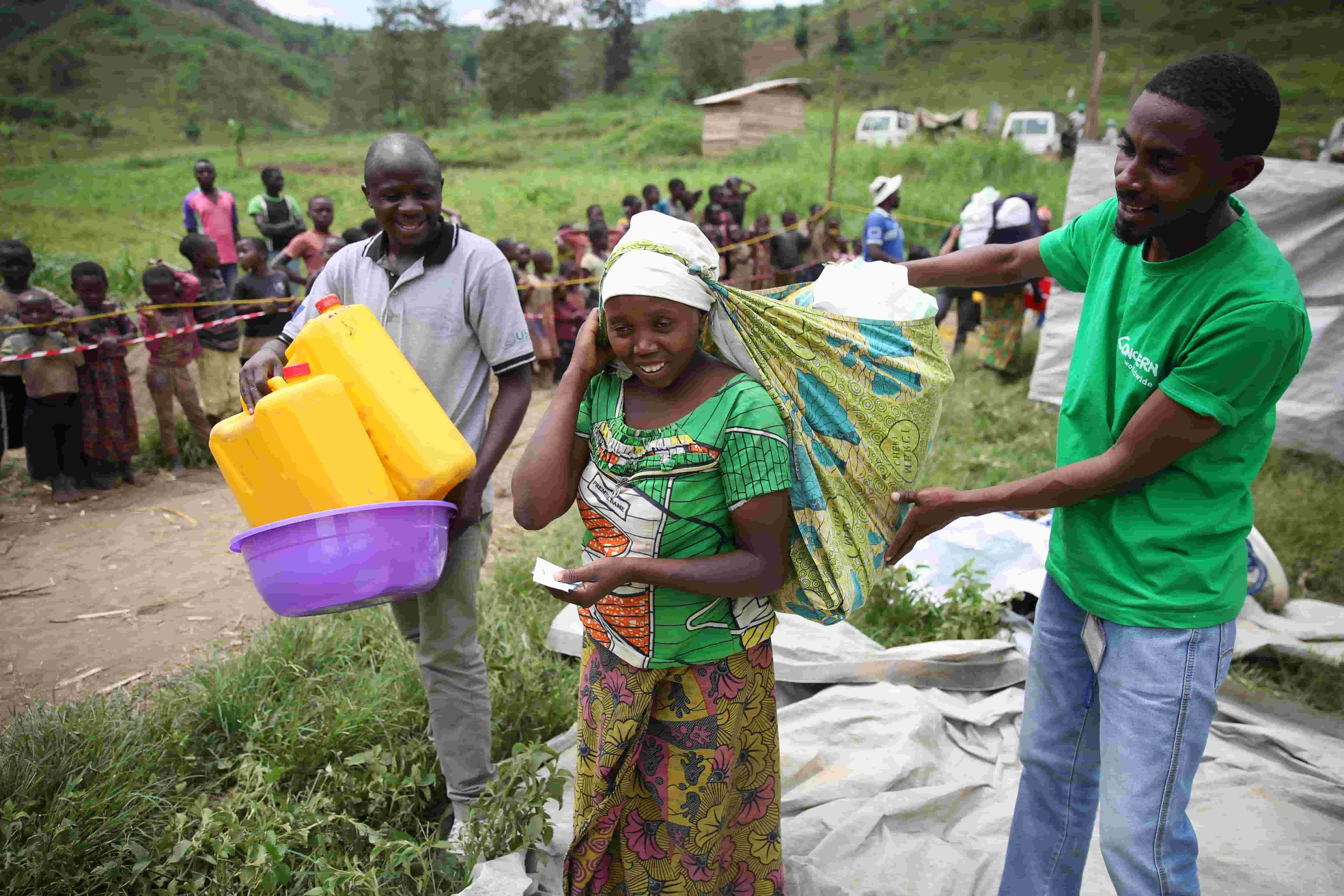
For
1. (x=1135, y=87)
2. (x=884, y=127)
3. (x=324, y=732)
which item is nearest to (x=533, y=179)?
(x=1135, y=87)

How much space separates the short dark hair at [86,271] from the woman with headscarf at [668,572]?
16.0 feet

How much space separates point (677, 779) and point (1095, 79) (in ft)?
27.5

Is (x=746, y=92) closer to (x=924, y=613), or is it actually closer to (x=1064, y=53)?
(x=1064, y=53)

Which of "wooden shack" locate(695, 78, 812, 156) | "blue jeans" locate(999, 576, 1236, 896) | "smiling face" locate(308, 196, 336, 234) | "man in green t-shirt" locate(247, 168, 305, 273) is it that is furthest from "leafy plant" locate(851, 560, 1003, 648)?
"wooden shack" locate(695, 78, 812, 156)

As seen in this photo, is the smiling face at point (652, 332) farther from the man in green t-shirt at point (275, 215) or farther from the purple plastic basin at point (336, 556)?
the man in green t-shirt at point (275, 215)

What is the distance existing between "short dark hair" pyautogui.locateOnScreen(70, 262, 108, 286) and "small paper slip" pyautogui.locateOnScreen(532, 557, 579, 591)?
5.12 m

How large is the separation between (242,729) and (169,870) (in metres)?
0.63

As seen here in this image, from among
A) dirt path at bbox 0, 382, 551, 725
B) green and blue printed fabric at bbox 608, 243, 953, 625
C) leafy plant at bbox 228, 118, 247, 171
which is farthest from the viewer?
leafy plant at bbox 228, 118, 247, 171

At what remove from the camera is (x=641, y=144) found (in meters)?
25.6

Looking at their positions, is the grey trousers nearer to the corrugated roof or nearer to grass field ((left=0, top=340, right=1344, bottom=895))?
grass field ((left=0, top=340, right=1344, bottom=895))

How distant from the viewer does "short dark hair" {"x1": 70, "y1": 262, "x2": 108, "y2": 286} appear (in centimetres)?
525

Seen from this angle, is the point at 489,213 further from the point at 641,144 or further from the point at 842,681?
the point at 842,681

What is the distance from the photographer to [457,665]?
96.2 inches

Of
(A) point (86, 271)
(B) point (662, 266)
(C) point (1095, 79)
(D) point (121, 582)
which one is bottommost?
(D) point (121, 582)
